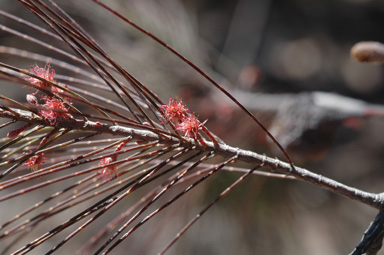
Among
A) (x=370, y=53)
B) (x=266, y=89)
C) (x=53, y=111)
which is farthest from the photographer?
(x=266, y=89)

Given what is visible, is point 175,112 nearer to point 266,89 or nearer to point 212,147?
point 212,147

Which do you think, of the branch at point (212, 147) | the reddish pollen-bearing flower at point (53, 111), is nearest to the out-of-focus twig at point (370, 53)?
the branch at point (212, 147)

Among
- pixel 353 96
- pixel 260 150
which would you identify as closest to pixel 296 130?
pixel 260 150

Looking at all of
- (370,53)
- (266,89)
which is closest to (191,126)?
(370,53)

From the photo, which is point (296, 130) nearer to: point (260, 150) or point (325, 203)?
point (260, 150)

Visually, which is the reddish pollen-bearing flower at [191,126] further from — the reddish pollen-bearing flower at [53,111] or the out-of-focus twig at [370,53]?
the out-of-focus twig at [370,53]
